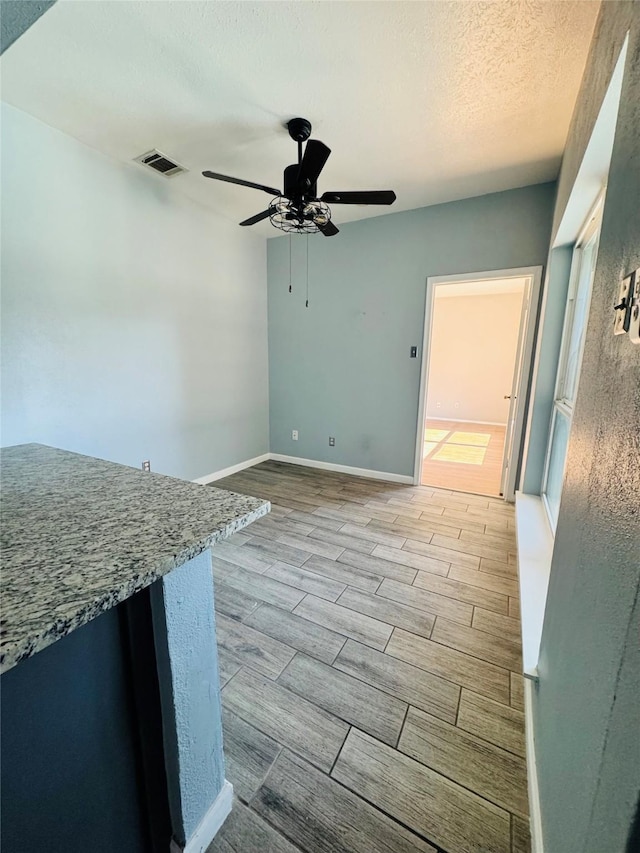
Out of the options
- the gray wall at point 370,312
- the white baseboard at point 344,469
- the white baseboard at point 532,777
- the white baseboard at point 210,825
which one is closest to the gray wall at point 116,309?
the gray wall at point 370,312

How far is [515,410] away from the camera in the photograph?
3.19 metres

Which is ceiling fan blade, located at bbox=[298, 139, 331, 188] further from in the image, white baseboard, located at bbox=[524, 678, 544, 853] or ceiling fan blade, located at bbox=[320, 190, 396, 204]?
white baseboard, located at bbox=[524, 678, 544, 853]

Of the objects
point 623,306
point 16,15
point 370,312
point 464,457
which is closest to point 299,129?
point 16,15

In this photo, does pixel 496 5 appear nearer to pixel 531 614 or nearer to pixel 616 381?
pixel 616 381

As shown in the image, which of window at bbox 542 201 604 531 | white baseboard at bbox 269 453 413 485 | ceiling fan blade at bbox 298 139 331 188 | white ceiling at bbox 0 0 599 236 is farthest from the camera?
white baseboard at bbox 269 453 413 485

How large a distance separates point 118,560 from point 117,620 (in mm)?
237

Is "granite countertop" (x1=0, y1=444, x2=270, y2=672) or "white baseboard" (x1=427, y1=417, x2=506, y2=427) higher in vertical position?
"granite countertop" (x1=0, y1=444, x2=270, y2=672)

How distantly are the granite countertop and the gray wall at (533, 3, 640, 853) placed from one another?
2.39 ft

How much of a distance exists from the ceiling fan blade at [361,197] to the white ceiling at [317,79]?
0.46m

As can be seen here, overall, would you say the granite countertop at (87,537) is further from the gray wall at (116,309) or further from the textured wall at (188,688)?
the gray wall at (116,309)

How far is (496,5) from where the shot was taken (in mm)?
1425

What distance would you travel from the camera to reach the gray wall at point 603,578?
50cm

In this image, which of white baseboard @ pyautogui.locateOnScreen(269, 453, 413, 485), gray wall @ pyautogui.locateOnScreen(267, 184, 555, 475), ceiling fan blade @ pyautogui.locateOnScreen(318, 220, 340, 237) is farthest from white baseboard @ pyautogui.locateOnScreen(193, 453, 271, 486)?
ceiling fan blade @ pyautogui.locateOnScreen(318, 220, 340, 237)

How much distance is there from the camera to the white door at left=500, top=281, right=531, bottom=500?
10.0 feet
